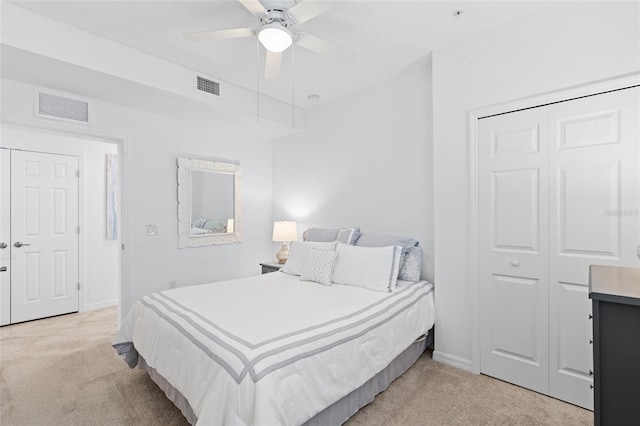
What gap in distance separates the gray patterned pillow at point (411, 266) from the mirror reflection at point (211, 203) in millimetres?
2371

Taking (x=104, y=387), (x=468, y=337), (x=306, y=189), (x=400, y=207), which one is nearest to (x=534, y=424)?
(x=468, y=337)

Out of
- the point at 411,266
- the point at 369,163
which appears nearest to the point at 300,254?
the point at 411,266

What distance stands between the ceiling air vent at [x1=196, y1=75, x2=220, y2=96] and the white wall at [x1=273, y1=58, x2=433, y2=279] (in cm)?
132

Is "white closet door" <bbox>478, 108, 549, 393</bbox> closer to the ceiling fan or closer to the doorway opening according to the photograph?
the ceiling fan

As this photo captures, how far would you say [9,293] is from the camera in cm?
366

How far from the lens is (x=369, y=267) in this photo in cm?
271

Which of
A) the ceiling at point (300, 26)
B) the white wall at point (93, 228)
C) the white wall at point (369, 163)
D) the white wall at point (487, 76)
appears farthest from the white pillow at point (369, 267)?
the white wall at point (93, 228)

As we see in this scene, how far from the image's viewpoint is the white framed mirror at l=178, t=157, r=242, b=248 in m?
3.78

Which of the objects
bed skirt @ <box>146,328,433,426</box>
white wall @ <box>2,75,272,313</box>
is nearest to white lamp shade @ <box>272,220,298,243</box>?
white wall @ <box>2,75,272,313</box>

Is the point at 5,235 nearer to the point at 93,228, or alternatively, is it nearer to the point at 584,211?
the point at 93,228

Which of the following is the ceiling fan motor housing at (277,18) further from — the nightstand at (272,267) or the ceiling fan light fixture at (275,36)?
the nightstand at (272,267)

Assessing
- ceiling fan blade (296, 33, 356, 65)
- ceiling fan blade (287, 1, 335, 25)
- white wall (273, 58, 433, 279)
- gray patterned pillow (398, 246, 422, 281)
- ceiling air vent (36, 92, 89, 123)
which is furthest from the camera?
white wall (273, 58, 433, 279)

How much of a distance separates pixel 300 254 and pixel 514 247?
73.6 inches

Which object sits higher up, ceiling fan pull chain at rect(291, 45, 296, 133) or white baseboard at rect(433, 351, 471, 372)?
ceiling fan pull chain at rect(291, 45, 296, 133)
